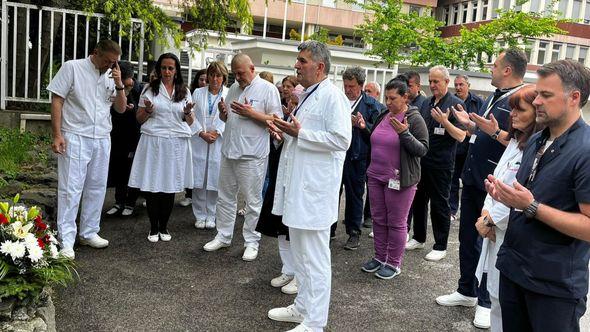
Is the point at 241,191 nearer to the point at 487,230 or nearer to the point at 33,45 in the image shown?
the point at 487,230

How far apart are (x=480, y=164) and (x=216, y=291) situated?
251 cm

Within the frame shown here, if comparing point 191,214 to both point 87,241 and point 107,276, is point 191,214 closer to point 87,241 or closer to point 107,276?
point 87,241

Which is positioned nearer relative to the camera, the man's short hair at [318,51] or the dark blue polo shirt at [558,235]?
the dark blue polo shirt at [558,235]

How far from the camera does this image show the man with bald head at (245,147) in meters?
5.11

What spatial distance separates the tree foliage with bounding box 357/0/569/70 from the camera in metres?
18.9

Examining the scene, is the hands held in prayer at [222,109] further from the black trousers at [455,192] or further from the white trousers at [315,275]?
the black trousers at [455,192]

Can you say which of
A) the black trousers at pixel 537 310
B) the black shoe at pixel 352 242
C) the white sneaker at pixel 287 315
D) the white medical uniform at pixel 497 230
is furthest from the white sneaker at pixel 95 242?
the black trousers at pixel 537 310

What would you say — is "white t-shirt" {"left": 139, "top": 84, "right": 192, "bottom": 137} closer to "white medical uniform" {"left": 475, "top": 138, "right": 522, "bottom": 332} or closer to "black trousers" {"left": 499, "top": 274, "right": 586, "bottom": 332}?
"white medical uniform" {"left": 475, "top": 138, "right": 522, "bottom": 332}

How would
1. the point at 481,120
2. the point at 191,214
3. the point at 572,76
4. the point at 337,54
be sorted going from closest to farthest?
the point at 572,76 → the point at 481,120 → the point at 191,214 → the point at 337,54

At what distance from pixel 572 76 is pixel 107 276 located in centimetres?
400

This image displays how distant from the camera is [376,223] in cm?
510

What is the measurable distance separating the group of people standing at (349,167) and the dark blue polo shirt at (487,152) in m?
0.01

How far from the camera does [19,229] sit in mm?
3254

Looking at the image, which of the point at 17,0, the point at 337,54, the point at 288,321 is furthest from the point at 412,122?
the point at 337,54
